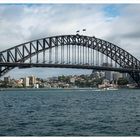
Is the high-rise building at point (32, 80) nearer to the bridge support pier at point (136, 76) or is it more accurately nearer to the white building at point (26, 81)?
the white building at point (26, 81)

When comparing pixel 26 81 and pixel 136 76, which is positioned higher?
pixel 26 81

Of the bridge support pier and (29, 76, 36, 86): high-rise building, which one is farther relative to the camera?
(29, 76, 36, 86): high-rise building

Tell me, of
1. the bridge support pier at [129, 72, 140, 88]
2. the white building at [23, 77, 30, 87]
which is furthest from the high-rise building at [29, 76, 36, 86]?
the bridge support pier at [129, 72, 140, 88]

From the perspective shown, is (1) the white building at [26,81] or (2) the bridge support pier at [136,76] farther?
(1) the white building at [26,81]

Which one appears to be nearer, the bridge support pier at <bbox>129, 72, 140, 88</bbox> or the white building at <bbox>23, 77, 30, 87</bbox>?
the bridge support pier at <bbox>129, 72, 140, 88</bbox>

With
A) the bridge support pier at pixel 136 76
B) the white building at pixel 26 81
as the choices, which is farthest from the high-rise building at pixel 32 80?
the bridge support pier at pixel 136 76

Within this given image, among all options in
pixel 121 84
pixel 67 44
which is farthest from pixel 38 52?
pixel 121 84

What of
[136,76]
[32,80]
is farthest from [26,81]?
[136,76]

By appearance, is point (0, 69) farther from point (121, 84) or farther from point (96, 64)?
point (121, 84)

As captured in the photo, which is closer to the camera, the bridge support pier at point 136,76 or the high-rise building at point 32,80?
the bridge support pier at point 136,76

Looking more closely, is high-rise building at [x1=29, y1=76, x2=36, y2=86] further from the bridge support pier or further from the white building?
the bridge support pier

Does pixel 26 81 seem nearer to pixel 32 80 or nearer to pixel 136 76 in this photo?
pixel 32 80
